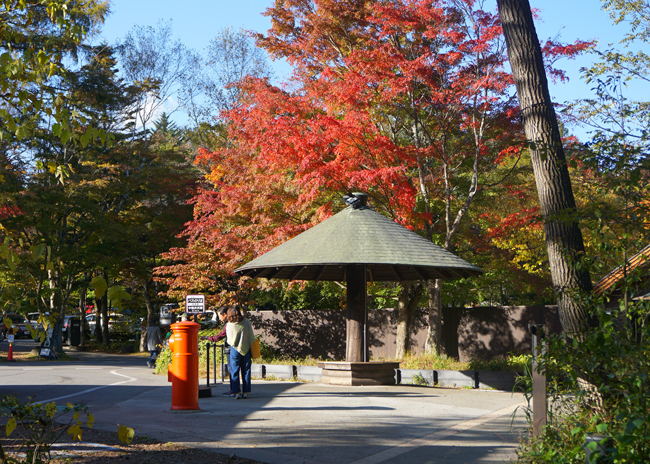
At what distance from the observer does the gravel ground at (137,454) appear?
19.0 feet

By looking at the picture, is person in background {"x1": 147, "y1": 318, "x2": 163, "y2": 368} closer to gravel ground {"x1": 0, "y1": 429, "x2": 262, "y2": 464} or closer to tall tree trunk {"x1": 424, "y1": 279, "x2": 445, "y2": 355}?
→ tall tree trunk {"x1": 424, "y1": 279, "x2": 445, "y2": 355}

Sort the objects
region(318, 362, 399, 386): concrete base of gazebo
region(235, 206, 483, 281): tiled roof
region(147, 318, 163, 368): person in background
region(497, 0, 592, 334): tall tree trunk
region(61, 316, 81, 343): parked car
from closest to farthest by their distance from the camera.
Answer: region(497, 0, 592, 334): tall tree trunk, region(235, 206, 483, 281): tiled roof, region(318, 362, 399, 386): concrete base of gazebo, region(147, 318, 163, 368): person in background, region(61, 316, 81, 343): parked car

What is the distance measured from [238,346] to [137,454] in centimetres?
444

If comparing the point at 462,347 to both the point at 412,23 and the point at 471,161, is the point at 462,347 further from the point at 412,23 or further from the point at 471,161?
the point at 412,23

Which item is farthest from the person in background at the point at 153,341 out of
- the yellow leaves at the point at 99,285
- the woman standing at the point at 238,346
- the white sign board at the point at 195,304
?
the yellow leaves at the point at 99,285

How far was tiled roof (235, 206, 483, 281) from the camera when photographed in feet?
38.3

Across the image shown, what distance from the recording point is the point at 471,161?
17.5 meters

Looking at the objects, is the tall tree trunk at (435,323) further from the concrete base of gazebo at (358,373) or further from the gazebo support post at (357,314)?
the gazebo support post at (357,314)

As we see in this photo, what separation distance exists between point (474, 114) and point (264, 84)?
279 inches

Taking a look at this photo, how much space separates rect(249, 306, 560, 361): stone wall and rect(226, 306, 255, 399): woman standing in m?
8.96

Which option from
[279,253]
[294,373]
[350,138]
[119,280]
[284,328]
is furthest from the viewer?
[119,280]

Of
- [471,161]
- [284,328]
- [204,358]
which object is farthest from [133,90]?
[471,161]

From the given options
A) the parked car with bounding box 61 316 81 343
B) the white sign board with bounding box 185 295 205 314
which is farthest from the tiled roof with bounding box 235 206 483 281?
the parked car with bounding box 61 316 81 343

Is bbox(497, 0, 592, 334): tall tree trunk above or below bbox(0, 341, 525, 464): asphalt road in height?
above
